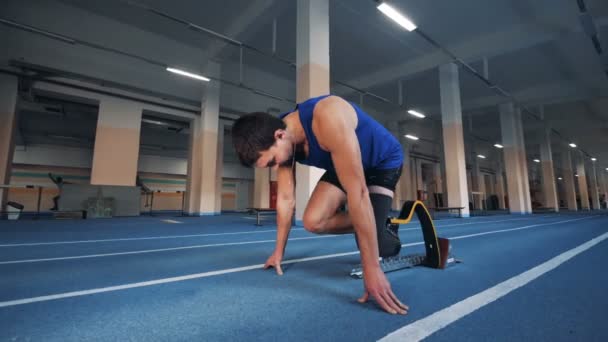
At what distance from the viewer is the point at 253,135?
137cm

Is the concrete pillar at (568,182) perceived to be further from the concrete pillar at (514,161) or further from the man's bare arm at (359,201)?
the man's bare arm at (359,201)

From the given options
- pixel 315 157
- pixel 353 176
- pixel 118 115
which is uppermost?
pixel 118 115

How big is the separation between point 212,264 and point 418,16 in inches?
321

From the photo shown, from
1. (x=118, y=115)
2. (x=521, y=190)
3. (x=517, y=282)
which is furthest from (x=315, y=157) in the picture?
(x=521, y=190)

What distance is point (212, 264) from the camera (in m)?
2.07

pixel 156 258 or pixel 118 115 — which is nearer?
pixel 156 258

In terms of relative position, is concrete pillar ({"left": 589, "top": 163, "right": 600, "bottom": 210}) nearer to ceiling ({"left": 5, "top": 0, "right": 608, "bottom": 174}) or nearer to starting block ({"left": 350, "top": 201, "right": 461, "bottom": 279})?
ceiling ({"left": 5, "top": 0, "right": 608, "bottom": 174})

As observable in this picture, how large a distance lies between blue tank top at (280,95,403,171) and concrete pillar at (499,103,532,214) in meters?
13.0

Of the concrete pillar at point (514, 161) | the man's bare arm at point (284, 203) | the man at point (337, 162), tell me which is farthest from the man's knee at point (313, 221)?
the concrete pillar at point (514, 161)

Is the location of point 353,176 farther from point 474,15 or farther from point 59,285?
point 474,15

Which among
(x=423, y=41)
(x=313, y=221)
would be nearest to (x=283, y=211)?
(x=313, y=221)

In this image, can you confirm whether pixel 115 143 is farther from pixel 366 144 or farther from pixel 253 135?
pixel 366 144

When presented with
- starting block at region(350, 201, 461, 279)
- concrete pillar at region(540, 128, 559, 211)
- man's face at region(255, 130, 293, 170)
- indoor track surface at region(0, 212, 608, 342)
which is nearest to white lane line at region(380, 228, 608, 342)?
indoor track surface at region(0, 212, 608, 342)

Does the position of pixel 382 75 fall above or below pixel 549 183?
above
